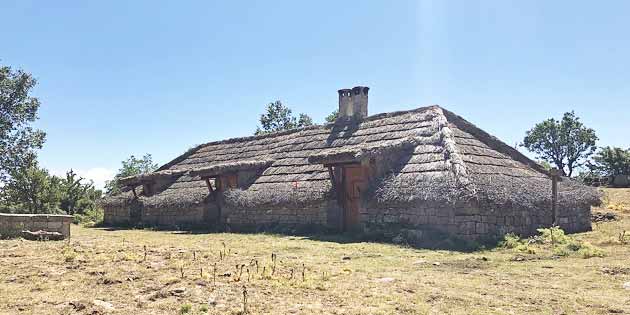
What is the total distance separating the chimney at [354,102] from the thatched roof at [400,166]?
504mm

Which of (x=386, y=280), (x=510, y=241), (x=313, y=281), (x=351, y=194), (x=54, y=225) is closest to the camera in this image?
(x=313, y=281)

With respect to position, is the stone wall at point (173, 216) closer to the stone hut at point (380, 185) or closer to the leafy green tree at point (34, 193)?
the stone hut at point (380, 185)

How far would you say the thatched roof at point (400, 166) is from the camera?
41.2ft

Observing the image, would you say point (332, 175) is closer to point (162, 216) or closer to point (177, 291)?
point (177, 291)

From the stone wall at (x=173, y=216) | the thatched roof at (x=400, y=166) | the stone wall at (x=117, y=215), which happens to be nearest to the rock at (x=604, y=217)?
the thatched roof at (x=400, y=166)

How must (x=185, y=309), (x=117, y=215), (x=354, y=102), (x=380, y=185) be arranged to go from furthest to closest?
1. (x=117, y=215)
2. (x=354, y=102)
3. (x=380, y=185)
4. (x=185, y=309)

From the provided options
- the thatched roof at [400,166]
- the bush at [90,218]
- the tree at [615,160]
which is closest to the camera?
the thatched roof at [400,166]

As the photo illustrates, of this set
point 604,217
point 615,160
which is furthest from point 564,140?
point 604,217

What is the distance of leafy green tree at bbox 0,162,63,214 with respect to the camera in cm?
2595

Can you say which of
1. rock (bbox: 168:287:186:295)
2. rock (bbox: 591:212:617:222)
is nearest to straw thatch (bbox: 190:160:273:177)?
rock (bbox: 591:212:617:222)

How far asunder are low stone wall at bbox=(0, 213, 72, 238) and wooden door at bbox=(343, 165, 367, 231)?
24.7 feet

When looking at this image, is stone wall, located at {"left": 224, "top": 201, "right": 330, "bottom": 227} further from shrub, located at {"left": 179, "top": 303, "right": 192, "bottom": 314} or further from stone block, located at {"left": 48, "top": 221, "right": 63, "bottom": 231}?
shrub, located at {"left": 179, "top": 303, "right": 192, "bottom": 314}

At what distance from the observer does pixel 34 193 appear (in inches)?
1022

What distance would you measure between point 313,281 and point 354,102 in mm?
13342
